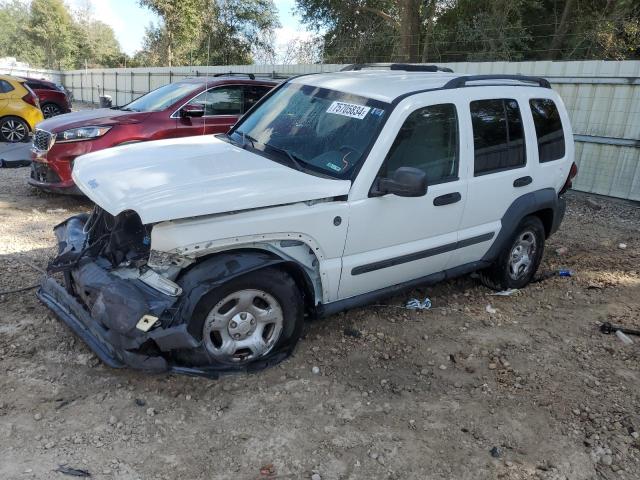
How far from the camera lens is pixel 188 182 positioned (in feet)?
11.0

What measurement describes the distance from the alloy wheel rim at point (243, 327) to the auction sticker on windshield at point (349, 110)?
58.1 inches

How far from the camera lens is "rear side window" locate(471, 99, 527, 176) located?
4.40 m

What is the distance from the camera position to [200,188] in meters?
3.28

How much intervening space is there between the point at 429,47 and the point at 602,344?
55.3ft

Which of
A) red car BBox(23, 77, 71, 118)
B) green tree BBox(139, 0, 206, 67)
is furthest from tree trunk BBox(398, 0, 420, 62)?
green tree BBox(139, 0, 206, 67)

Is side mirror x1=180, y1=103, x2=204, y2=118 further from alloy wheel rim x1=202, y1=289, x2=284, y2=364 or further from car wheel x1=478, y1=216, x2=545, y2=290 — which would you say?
alloy wheel rim x1=202, y1=289, x2=284, y2=364

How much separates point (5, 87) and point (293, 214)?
39.7 feet

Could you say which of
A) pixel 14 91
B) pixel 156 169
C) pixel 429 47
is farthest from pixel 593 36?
pixel 156 169

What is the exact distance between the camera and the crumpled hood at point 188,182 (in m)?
3.13

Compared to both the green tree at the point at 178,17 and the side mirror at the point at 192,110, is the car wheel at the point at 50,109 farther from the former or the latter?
the green tree at the point at 178,17

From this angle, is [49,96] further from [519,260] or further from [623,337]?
[623,337]

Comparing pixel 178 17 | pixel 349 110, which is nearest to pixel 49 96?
pixel 349 110

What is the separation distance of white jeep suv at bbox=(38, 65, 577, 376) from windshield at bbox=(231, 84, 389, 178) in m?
0.01

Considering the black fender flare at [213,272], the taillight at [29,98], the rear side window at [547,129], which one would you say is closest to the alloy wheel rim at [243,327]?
the black fender flare at [213,272]
